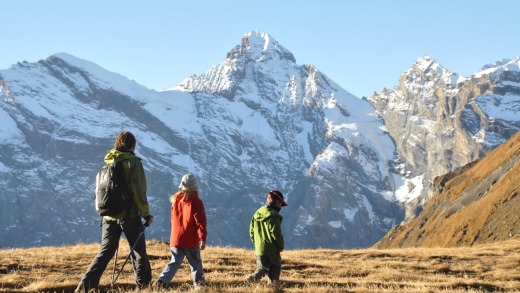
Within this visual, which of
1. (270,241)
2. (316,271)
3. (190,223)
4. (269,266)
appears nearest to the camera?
(190,223)

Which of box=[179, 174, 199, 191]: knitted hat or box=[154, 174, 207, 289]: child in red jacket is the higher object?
box=[179, 174, 199, 191]: knitted hat

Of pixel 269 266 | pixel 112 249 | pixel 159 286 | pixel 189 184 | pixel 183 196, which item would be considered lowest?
pixel 159 286

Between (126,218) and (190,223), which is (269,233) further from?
(126,218)

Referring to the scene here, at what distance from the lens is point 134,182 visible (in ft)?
47.6

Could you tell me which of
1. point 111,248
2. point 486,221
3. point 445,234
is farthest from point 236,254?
point 445,234

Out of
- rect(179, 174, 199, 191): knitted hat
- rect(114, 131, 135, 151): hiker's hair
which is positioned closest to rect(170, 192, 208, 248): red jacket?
rect(179, 174, 199, 191): knitted hat

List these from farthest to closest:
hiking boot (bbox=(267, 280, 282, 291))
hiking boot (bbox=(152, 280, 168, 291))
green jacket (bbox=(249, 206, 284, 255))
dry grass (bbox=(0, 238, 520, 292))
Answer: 1. green jacket (bbox=(249, 206, 284, 255))
2. dry grass (bbox=(0, 238, 520, 292))
3. hiking boot (bbox=(267, 280, 282, 291))
4. hiking boot (bbox=(152, 280, 168, 291))

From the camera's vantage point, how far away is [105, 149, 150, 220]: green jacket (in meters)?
14.5

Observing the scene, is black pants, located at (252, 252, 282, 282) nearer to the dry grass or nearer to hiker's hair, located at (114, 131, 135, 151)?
the dry grass

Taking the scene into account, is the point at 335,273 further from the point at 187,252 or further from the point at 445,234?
the point at 445,234

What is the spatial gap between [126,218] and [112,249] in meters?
0.73

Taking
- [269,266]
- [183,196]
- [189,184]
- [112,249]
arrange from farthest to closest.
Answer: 1. [269,266]
2. [183,196]
3. [189,184]
4. [112,249]

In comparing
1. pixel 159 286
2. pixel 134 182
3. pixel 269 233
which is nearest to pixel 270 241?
pixel 269 233

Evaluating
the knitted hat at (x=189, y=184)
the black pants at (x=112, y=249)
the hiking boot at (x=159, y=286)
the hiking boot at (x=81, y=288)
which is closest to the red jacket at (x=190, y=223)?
the knitted hat at (x=189, y=184)
